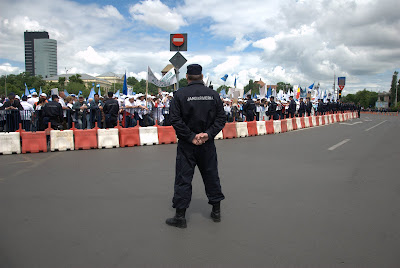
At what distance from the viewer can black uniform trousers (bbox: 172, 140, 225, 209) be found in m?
4.07

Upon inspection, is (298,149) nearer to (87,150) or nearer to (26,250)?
(87,150)

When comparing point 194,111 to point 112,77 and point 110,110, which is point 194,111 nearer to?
point 110,110

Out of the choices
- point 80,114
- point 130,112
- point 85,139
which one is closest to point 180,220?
point 85,139

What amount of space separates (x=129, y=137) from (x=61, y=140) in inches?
84.2

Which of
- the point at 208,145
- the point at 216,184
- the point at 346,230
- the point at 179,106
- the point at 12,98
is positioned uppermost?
the point at 12,98

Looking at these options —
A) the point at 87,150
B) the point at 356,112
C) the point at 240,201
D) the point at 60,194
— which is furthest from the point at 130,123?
the point at 356,112

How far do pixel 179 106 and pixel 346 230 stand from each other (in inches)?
93.0

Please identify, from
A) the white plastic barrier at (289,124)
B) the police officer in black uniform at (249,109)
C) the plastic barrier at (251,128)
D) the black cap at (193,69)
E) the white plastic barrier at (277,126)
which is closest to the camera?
the black cap at (193,69)

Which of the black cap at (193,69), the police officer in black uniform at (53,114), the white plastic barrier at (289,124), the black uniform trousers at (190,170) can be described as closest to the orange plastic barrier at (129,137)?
the police officer in black uniform at (53,114)

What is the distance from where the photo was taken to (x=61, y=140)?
418 inches

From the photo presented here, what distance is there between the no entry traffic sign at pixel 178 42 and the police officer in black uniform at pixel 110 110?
2.85m

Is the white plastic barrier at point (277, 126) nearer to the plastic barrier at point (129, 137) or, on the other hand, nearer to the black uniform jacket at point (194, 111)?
the plastic barrier at point (129, 137)

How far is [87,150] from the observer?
10.7 meters

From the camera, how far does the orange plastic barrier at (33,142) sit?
10.2m
